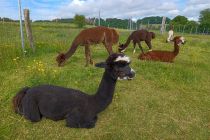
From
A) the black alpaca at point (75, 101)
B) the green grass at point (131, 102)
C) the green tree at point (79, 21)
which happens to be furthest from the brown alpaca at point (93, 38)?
the green tree at point (79, 21)

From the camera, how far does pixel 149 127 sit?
16.6 feet

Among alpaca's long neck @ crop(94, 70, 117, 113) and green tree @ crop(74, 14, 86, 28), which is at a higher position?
green tree @ crop(74, 14, 86, 28)

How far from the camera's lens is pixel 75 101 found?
15.8ft

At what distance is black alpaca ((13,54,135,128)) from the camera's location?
477 cm

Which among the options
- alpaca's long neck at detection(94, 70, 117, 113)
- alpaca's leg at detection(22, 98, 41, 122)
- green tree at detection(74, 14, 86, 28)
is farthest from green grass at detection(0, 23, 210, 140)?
green tree at detection(74, 14, 86, 28)

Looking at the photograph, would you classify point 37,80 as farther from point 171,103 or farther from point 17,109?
point 171,103

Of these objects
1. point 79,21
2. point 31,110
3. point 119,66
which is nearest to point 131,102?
point 119,66

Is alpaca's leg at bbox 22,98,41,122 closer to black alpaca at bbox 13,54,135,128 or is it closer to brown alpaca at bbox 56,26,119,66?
black alpaca at bbox 13,54,135,128

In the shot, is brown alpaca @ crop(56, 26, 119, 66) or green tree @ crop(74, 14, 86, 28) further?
green tree @ crop(74, 14, 86, 28)

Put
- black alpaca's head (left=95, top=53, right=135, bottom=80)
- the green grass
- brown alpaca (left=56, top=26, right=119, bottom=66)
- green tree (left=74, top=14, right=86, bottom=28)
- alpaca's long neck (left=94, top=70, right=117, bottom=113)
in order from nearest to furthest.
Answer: black alpaca's head (left=95, top=53, right=135, bottom=80)
the green grass
alpaca's long neck (left=94, top=70, right=117, bottom=113)
brown alpaca (left=56, top=26, right=119, bottom=66)
green tree (left=74, top=14, right=86, bottom=28)

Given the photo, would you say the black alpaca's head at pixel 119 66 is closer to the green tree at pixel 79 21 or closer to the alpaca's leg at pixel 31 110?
the alpaca's leg at pixel 31 110

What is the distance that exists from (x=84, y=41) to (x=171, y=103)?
149 inches

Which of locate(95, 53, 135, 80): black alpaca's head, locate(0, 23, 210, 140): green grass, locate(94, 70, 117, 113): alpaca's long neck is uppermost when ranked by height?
locate(95, 53, 135, 80): black alpaca's head

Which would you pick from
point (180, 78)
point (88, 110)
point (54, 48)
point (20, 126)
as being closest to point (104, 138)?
point (88, 110)
